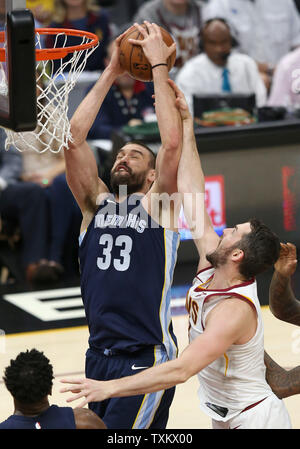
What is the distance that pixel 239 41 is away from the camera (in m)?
11.5

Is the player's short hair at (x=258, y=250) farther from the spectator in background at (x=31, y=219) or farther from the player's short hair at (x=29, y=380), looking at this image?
the spectator in background at (x=31, y=219)

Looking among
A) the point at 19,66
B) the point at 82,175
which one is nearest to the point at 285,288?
the point at 82,175

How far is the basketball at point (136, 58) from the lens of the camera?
496cm

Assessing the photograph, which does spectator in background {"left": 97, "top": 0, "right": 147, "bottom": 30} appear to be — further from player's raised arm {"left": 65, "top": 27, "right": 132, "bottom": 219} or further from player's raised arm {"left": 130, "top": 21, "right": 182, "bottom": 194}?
player's raised arm {"left": 130, "top": 21, "right": 182, "bottom": 194}

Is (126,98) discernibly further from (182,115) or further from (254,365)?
(254,365)

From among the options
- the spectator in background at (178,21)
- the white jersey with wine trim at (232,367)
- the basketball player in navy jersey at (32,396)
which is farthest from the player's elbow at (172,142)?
the spectator in background at (178,21)

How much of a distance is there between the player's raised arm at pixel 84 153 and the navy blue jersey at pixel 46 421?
1365 mm

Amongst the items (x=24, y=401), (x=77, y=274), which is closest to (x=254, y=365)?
(x=24, y=401)

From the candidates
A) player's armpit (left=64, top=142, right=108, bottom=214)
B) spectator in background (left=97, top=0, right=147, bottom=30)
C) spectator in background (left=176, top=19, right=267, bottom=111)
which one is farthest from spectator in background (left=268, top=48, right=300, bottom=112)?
player's armpit (left=64, top=142, right=108, bottom=214)

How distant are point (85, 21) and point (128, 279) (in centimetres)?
667

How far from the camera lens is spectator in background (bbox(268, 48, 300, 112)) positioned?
1015cm

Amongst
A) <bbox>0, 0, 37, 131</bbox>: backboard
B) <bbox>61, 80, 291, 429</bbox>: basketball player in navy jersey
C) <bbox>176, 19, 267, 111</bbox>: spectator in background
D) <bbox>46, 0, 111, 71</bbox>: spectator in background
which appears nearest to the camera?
<bbox>0, 0, 37, 131</bbox>: backboard

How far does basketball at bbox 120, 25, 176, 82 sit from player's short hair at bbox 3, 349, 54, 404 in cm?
181
